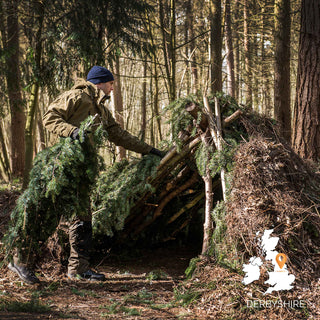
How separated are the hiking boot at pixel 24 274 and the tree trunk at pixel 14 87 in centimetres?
451

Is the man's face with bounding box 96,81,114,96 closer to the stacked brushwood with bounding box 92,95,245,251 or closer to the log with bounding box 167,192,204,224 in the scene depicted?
the stacked brushwood with bounding box 92,95,245,251

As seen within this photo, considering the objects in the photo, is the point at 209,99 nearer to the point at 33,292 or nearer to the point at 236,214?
the point at 236,214

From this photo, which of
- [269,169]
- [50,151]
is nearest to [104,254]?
[50,151]

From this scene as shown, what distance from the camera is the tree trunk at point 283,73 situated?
7.41 metres

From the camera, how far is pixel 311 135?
5.66 meters

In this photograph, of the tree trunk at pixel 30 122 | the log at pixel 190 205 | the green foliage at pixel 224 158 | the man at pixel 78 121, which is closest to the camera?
the man at pixel 78 121

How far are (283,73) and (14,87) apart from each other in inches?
237

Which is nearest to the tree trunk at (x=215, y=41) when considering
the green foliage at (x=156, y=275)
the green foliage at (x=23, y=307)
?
the green foliage at (x=156, y=275)

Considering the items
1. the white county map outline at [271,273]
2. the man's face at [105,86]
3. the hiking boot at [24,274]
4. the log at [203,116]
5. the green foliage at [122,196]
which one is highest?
the man's face at [105,86]

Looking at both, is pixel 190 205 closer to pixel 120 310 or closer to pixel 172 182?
pixel 172 182

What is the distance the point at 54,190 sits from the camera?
3.17 m

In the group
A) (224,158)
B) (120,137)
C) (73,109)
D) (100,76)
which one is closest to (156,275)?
(224,158)

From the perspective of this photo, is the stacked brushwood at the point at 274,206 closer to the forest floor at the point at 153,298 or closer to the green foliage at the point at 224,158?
the green foliage at the point at 224,158

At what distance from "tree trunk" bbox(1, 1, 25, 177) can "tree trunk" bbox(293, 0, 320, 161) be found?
526 cm
